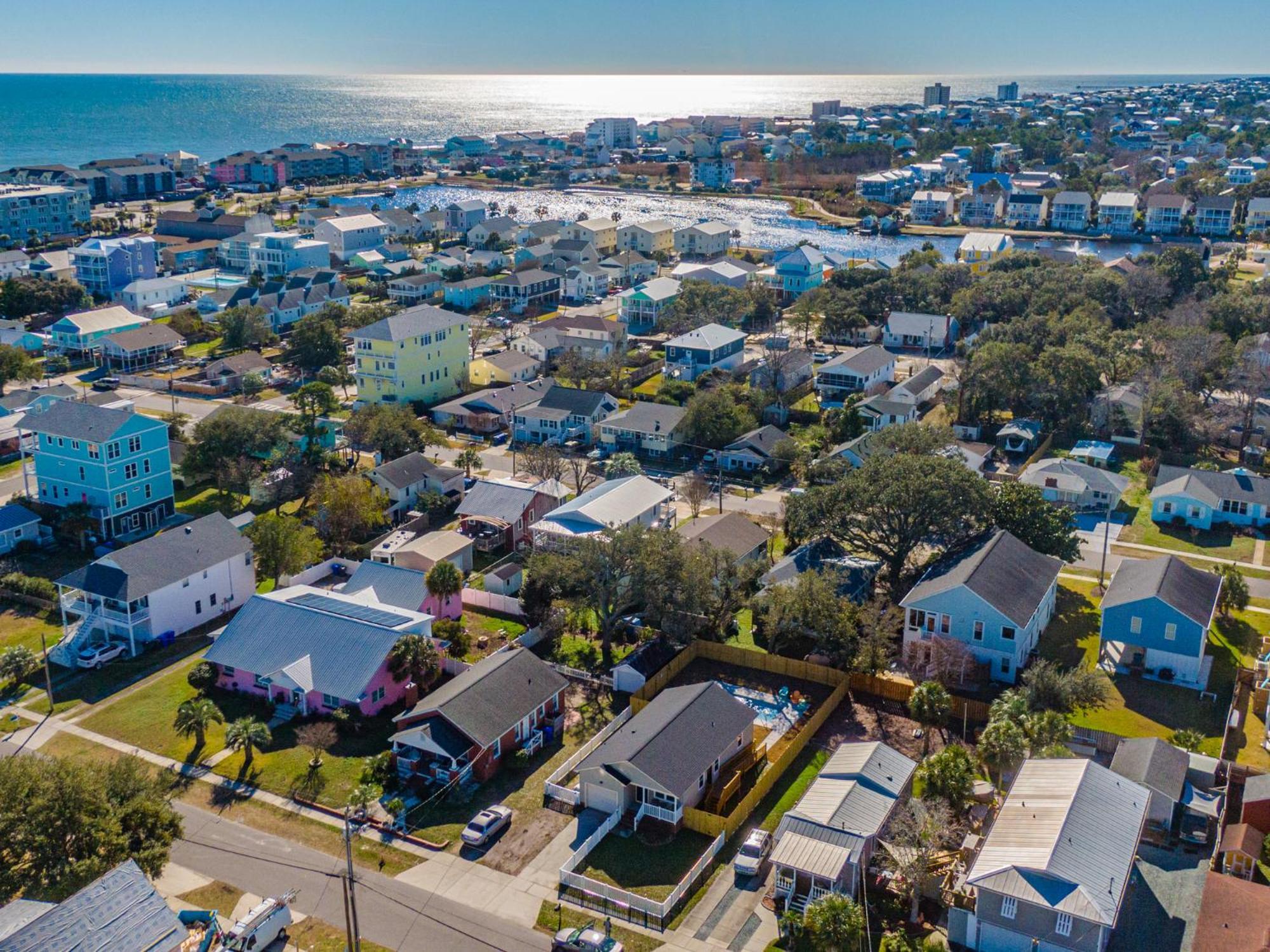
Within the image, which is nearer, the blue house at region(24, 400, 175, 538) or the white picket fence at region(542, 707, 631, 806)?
the white picket fence at region(542, 707, 631, 806)

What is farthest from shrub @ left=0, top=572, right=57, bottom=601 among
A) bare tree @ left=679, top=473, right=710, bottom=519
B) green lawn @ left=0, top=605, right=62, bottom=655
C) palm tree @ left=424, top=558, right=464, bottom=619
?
bare tree @ left=679, top=473, right=710, bottom=519

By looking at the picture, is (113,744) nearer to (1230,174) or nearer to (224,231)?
(224,231)

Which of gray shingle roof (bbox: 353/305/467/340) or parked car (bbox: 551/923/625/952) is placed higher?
gray shingle roof (bbox: 353/305/467/340)

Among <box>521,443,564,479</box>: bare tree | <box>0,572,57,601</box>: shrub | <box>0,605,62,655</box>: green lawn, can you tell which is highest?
<box>521,443,564,479</box>: bare tree

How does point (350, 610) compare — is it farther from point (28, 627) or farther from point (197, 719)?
point (28, 627)

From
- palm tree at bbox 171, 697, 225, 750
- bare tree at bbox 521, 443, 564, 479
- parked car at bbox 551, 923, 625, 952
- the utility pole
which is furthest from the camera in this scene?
bare tree at bbox 521, 443, 564, 479

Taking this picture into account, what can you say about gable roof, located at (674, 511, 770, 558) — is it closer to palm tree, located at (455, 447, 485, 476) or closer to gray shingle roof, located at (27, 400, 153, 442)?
palm tree, located at (455, 447, 485, 476)

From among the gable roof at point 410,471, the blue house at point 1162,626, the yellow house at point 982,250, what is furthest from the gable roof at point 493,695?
the yellow house at point 982,250

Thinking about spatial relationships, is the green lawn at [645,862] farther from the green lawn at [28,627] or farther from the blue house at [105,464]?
the blue house at [105,464]
